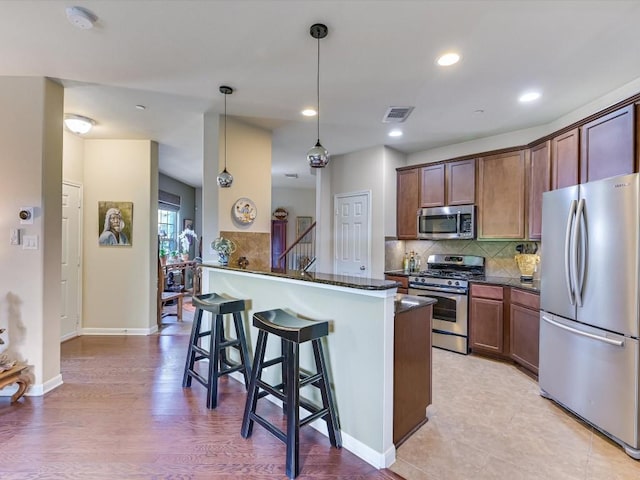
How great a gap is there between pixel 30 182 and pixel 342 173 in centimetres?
388

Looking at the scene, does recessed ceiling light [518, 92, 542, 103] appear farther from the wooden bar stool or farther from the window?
the window

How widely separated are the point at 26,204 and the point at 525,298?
4710mm

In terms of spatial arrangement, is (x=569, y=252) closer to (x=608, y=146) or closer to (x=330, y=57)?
(x=608, y=146)

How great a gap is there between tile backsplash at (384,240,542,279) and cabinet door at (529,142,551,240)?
0.29 meters

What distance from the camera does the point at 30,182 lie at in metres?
2.77

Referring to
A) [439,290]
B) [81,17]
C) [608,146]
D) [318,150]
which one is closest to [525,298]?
[439,290]

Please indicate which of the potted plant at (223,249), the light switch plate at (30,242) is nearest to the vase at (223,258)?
the potted plant at (223,249)

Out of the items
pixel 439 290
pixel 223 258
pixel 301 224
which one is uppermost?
pixel 301 224

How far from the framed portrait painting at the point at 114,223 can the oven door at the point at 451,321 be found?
4.20m

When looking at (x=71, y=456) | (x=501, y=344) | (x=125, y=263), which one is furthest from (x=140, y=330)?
(x=501, y=344)

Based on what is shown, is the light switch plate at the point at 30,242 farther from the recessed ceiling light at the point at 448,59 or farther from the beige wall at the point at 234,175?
the recessed ceiling light at the point at 448,59

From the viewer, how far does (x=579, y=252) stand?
244 centimetres

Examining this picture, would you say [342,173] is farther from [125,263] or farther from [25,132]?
[25,132]

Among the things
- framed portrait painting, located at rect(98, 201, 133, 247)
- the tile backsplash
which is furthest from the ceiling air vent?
framed portrait painting, located at rect(98, 201, 133, 247)
